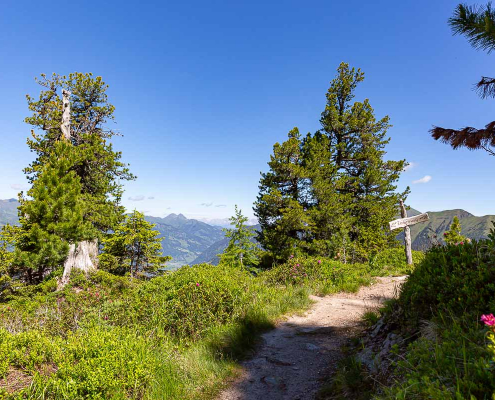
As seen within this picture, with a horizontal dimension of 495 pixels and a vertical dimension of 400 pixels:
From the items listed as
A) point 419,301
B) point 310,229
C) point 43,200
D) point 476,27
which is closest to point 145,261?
point 43,200

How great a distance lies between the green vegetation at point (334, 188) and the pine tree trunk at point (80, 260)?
40.3 feet

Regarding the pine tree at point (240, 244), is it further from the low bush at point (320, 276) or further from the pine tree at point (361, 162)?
the pine tree at point (361, 162)

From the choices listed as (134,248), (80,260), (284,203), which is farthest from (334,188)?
(80,260)

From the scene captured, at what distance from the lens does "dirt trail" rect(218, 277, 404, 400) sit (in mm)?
4059

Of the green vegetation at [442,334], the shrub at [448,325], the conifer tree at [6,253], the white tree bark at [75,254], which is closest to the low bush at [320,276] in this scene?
the green vegetation at [442,334]

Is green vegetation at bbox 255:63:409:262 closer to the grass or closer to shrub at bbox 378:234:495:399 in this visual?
the grass

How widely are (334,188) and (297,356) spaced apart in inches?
615

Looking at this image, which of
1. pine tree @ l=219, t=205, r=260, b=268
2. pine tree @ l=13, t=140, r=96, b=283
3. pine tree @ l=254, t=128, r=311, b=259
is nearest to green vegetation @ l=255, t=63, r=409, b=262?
pine tree @ l=254, t=128, r=311, b=259

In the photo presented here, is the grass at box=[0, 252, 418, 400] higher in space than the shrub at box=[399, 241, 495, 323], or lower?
lower

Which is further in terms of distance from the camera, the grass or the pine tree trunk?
the pine tree trunk

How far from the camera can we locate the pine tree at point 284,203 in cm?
1851

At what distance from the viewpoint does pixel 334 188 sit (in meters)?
19.1

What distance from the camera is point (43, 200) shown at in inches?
444

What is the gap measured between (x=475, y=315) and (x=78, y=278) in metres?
17.2
